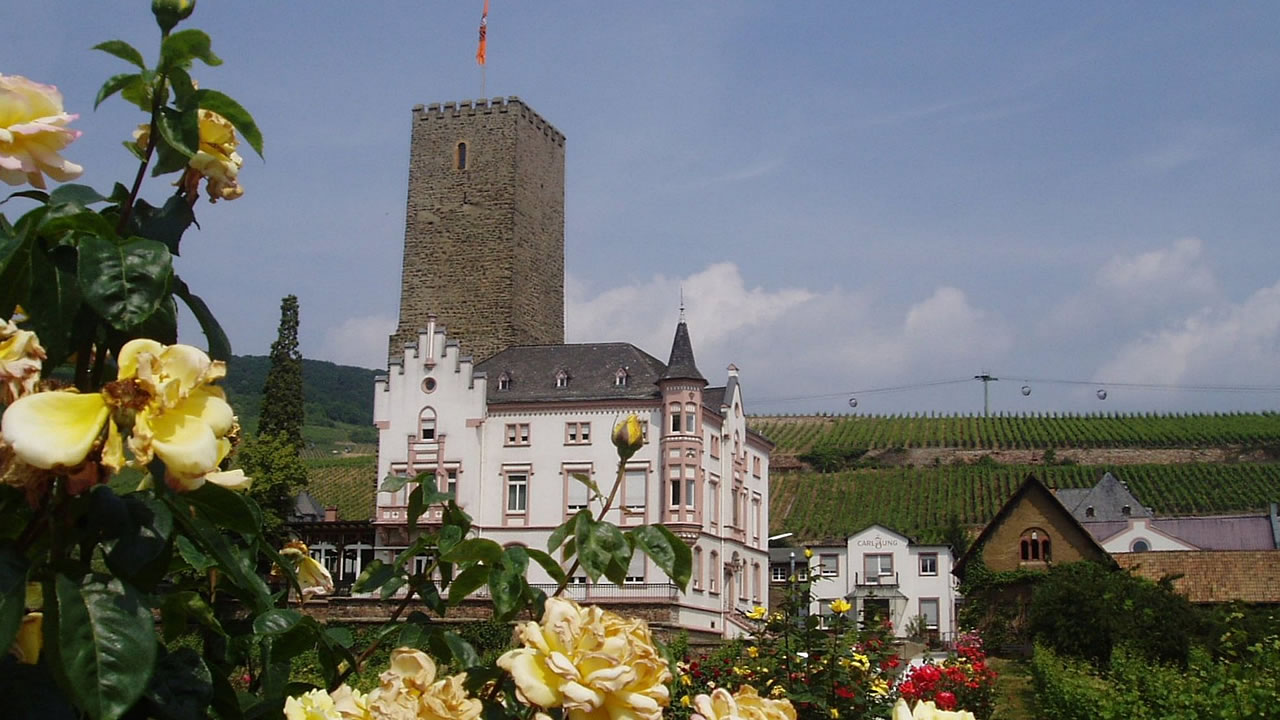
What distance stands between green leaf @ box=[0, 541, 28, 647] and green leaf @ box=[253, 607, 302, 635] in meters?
0.88

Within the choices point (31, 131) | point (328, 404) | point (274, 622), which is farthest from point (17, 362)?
point (328, 404)

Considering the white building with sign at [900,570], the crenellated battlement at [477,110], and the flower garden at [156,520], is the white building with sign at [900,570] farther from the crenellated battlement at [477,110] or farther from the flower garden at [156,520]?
the flower garden at [156,520]

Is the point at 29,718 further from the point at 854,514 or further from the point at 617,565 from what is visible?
the point at 854,514

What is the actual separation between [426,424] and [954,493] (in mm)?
50298

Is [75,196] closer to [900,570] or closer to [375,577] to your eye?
[375,577]

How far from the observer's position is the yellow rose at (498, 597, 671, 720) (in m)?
1.82

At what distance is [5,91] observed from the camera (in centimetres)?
187

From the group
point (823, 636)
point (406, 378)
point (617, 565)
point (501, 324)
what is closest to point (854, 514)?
point (501, 324)

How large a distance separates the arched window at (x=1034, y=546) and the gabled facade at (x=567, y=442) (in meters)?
10.4

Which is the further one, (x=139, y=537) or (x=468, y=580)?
(x=468, y=580)

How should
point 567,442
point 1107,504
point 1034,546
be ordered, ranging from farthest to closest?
point 1107,504 < point 1034,546 < point 567,442

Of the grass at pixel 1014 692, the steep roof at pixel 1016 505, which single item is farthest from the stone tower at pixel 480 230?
the grass at pixel 1014 692

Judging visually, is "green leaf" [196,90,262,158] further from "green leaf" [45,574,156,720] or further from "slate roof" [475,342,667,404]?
"slate roof" [475,342,667,404]

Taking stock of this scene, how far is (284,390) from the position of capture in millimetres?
49094
